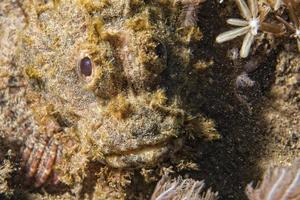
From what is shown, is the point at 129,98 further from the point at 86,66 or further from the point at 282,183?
the point at 282,183

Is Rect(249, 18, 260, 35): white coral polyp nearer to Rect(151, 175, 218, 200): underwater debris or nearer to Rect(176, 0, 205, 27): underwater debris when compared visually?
Rect(176, 0, 205, 27): underwater debris

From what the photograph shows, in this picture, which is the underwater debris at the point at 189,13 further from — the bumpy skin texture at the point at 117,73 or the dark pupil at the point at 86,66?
the dark pupil at the point at 86,66

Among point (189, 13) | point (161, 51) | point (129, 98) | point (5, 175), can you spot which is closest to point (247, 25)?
point (189, 13)

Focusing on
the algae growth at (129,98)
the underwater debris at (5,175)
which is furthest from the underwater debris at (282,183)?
the underwater debris at (5,175)

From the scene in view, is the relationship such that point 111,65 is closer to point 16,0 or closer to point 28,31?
point 28,31

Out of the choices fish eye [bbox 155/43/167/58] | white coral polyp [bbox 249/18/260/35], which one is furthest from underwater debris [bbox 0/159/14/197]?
white coral polyp [bbox 249/18/260/35]
